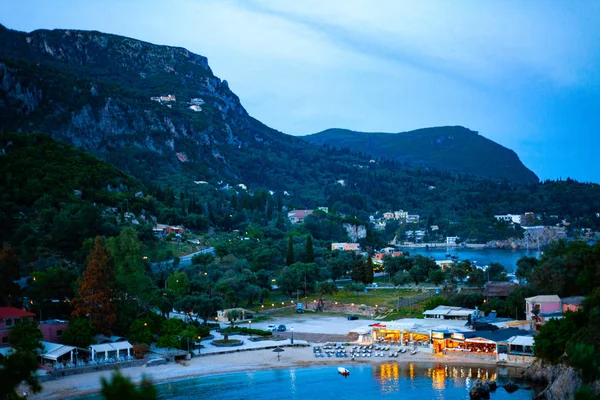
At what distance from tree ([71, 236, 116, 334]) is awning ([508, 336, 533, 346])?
25566 mm

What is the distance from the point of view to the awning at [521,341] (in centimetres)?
4103

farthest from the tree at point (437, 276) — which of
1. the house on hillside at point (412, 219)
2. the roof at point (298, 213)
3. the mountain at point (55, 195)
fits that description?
the house on hillside at point (412, 219)

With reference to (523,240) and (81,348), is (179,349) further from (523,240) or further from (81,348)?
(523,240)

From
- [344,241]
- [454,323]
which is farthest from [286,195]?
[454,323]

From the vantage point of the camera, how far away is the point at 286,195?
7032 inches

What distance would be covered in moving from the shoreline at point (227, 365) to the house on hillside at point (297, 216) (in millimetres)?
84476

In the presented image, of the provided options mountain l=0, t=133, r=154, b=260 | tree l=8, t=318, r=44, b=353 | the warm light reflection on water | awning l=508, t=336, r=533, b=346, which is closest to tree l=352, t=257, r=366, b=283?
mountain l=0, t=133, r=154, b=260

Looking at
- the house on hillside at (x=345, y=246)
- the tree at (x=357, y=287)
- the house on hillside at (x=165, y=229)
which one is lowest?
the tree at (x=357, y=287)

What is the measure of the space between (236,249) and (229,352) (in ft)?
120

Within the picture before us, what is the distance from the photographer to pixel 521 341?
4138cm

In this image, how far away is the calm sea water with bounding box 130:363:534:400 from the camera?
3522 centimetres

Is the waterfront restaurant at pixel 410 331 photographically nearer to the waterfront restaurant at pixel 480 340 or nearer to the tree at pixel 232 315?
the waterfront restaurant at pixel 480 340

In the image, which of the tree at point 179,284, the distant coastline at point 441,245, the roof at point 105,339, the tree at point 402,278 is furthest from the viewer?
the distant coastline at point 441,245

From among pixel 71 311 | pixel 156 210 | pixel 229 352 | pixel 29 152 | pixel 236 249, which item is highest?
pixel 29 152
